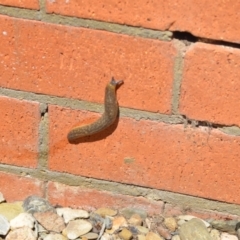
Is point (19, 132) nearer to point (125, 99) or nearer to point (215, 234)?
point (125, 99)

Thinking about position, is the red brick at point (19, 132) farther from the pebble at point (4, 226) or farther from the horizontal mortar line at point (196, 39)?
the horizontal mortar line at point (196, 39)

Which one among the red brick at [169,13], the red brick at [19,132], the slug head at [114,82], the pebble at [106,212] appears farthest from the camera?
the pebble at [106,212]

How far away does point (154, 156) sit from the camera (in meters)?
1.66

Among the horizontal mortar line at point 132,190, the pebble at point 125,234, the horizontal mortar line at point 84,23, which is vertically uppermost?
the horizontal mortar line at point 84,23

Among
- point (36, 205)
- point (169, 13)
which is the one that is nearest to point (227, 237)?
point (36, 205)

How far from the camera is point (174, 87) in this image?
1542 millimetres

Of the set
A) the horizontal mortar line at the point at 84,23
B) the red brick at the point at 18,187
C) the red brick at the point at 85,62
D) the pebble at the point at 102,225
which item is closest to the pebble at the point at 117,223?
the pebble at the point at 102,225

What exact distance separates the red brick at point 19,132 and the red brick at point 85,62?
0.07 m

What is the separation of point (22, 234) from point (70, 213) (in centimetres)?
15

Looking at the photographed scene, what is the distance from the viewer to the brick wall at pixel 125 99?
4.87 ft

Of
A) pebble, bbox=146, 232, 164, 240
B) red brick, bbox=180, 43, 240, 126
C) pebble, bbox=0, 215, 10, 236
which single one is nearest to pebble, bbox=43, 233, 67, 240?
pebble, bbox=0, 215, 10, 236

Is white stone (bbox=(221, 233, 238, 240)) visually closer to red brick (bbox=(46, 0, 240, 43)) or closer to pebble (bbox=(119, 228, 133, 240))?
pebble (bbox=(119, 228, 133, 240))

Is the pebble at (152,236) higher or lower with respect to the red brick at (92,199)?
lower

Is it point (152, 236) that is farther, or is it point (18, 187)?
point (18, 187)
